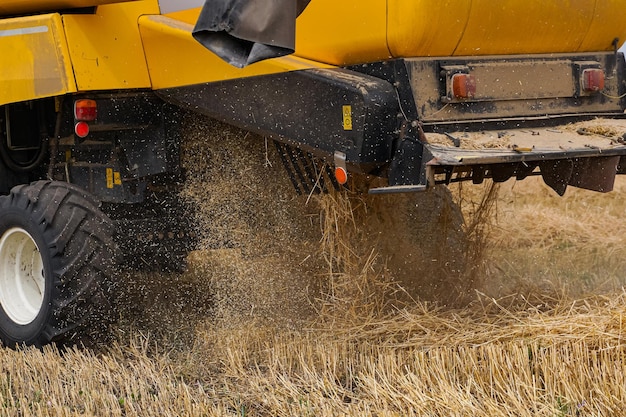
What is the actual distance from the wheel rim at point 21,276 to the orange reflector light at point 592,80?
293 centimetres

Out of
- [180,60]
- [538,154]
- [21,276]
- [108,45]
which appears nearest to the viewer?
[538,154]

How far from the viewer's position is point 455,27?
4.50 meters

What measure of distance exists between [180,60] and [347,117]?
3.40 feet

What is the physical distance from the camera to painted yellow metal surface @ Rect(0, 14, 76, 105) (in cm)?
503

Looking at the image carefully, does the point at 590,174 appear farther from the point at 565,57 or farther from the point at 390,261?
the point at 390,261

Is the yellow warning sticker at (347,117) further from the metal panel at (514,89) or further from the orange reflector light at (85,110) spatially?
the orange reflector light at (85,110)

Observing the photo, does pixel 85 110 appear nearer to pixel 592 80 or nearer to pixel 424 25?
pixel 424 25

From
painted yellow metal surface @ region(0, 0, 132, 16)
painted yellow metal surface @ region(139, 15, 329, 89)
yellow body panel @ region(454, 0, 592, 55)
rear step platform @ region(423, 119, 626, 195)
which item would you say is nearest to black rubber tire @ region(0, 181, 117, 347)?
painted yellow metal surface @ region(139, 15, 329, 89)

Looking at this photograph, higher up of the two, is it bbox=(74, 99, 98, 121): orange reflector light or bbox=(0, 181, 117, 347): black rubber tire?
bbox=(74, 99, 98, 121): orange reflector light

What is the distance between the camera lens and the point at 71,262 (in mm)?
5074

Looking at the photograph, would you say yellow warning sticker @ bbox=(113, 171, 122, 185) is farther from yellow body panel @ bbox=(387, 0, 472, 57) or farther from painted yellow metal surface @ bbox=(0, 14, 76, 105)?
yellow body panel @ bbox=(387, 0, 472, 57)

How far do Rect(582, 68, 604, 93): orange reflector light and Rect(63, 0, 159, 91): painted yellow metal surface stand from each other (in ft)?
6.90

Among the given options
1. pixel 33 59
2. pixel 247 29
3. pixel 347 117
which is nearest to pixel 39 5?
pixel 33 59

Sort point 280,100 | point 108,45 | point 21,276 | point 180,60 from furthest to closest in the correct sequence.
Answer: point 21,276
point 108,45
point 180,60
point 280,100
